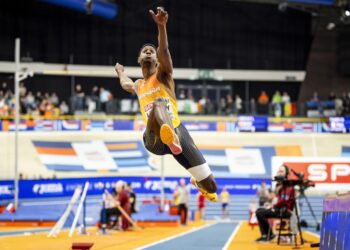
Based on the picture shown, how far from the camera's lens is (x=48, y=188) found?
97.1 feet

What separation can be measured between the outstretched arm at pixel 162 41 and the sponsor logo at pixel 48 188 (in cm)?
2146

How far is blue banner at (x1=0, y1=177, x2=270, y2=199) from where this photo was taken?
28.6 metres

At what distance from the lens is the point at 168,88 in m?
8.75

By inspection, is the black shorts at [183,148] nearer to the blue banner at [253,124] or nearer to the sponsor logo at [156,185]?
the sponsor logo at [156,185]

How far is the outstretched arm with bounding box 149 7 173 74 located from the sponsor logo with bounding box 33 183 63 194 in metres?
21.5

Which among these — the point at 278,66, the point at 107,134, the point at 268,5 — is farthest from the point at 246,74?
the point at 107,134

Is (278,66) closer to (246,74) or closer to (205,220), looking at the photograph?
(246,74)

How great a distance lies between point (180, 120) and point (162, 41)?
15.6m

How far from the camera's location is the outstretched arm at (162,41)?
7980 millimetres

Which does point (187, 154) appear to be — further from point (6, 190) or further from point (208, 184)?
point (6, 190)

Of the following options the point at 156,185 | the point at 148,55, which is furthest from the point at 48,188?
the point at 148,55

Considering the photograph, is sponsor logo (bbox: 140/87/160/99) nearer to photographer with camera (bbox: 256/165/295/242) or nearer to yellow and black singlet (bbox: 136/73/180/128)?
yellow and black singlet (bbox: 136/73/180/128)

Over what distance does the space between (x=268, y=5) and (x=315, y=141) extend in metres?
12.2

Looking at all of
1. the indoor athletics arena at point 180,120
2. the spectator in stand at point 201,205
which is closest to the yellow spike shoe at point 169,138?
the indoor athletics arena at point 180,120
